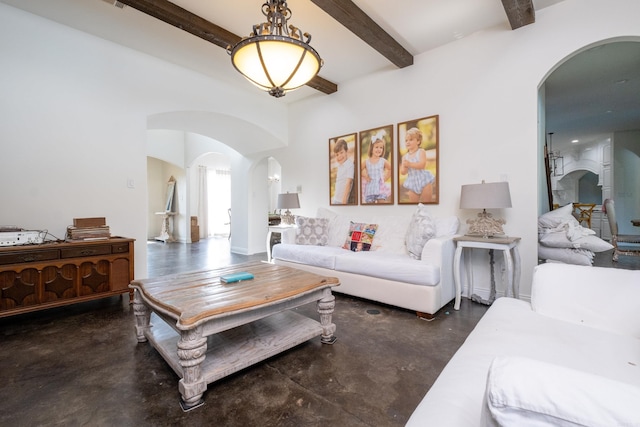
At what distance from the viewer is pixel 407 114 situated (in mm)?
3760

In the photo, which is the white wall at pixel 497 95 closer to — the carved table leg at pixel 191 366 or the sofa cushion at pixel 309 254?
the sofa cushion at pixel 309 254

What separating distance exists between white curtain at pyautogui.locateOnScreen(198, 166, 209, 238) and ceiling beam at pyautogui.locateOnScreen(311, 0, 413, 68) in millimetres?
6908

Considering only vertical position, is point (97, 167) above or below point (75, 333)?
above

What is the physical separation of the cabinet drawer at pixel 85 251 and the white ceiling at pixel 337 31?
7.68ft

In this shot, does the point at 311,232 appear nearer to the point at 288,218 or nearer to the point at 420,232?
the point at 288,218

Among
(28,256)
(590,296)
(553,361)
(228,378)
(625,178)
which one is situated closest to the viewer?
(553,361)

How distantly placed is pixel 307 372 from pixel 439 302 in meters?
1.51

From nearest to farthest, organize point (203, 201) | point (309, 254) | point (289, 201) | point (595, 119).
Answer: point (309, 254) < point (289, 201) < point (595, 119) < point (203, 201)

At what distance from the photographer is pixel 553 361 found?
1.00m

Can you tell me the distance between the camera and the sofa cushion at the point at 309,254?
3.37 metres

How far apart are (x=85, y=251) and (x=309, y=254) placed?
2.32 meters

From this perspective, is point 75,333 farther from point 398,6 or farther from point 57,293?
point 398,6

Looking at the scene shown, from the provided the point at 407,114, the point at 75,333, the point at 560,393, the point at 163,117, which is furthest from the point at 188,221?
the point at 560,393

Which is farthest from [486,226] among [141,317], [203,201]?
[203,201]
